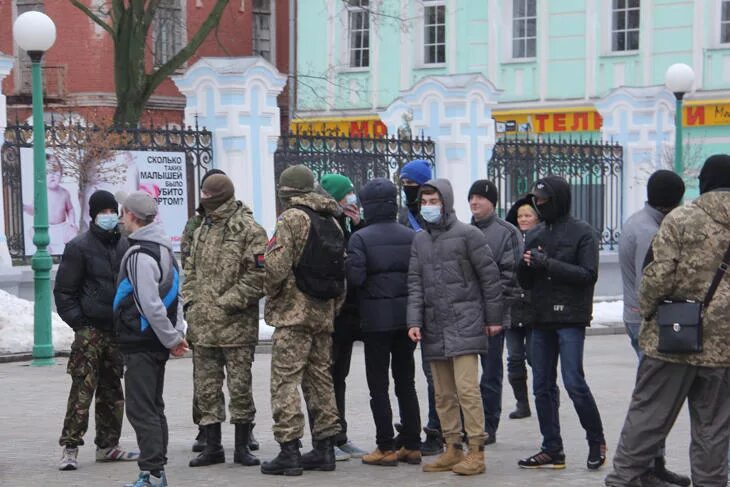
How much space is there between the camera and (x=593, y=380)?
1455 centimetres

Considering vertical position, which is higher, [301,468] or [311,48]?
[311,48]

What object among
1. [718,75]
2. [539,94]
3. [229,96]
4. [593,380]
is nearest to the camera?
[593,380]

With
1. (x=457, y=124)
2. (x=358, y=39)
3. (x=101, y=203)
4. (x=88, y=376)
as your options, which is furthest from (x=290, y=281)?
(x=358, y=39)

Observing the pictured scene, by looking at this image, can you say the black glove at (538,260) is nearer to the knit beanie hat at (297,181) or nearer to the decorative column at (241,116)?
the knit beanie hat at (297,181)

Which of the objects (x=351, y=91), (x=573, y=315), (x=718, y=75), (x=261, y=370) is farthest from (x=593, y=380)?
(x=351, y=91)

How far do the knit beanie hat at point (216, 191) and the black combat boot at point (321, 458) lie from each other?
1648mm

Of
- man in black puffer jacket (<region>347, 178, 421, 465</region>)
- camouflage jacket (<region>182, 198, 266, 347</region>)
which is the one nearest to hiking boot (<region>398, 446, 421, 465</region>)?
man in black puffer jacket (<region>347, 178, 421, 465</region>)

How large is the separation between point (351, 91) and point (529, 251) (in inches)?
1187

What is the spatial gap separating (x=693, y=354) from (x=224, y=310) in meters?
3.10

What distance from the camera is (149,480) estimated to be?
8805 millimetres

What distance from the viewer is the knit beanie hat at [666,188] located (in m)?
9.09

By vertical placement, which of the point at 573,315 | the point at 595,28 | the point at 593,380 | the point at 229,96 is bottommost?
the point at 593,380

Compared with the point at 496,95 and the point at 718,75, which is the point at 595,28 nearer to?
the point at 718,75

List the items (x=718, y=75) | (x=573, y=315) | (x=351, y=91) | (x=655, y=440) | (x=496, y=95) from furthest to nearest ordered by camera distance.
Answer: (x=351, y=91) < (x=718, y=75) < (x=496, y=95) < (x=573, y=315) < (x=655, y=440)
